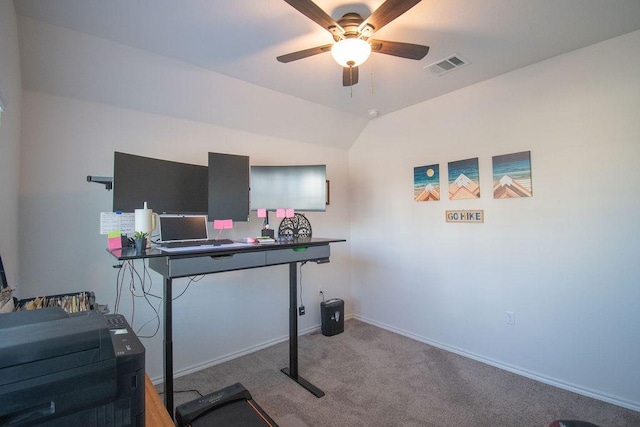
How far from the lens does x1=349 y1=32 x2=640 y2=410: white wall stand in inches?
81.4

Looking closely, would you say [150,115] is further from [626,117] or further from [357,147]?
[626,117]

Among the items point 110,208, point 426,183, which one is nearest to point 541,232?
point 426,183

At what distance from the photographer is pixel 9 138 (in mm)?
1572

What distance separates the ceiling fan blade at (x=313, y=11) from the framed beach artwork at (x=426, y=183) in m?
1.90

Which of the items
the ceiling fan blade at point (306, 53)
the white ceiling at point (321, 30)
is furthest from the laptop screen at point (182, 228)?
the ceiling fan blade at point (306, 53)

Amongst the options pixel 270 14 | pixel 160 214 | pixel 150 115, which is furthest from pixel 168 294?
pixel 270 14

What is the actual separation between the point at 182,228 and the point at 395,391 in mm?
2033

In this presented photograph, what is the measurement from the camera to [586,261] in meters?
2.20

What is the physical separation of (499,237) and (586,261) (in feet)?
1.96

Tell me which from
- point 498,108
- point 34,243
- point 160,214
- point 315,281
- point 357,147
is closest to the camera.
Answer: point 34,243

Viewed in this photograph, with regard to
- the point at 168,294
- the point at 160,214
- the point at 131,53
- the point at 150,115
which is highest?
the point at 131,53

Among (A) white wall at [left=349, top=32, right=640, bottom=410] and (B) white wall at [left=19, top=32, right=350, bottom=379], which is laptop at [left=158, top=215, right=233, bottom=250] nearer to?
(B) white wall at [left=19, top=32, right=350, bottom=379]

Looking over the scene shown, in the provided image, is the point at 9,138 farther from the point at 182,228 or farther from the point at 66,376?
the point at 66,376

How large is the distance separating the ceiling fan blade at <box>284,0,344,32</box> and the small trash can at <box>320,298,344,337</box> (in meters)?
2.68
